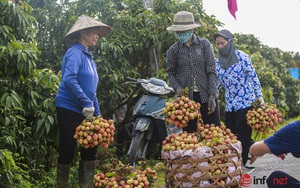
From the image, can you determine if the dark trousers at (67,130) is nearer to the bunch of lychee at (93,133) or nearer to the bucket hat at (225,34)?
the bunch of lychee at (93,133)

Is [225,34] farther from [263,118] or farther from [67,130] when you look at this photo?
[67,130]

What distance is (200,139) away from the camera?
5992 millimetres

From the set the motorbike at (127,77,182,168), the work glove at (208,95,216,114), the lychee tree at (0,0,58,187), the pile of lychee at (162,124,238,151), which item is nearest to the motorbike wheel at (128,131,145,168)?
the motorbike at (127,77,182,168)

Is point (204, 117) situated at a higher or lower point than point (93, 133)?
lower

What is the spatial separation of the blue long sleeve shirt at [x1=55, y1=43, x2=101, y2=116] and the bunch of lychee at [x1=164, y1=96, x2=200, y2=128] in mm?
897

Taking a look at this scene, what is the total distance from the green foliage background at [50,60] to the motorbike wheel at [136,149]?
3.58 ft

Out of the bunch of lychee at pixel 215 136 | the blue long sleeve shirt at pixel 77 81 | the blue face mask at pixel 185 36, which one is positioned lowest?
the bunch of lychee at pixel 215 136

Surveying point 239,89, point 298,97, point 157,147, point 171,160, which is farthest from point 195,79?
point 298,97

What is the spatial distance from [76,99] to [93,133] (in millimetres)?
425

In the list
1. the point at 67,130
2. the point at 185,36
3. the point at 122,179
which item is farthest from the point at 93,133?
the point at 185,36

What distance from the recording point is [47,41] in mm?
8914

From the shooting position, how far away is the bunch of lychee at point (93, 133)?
549cm

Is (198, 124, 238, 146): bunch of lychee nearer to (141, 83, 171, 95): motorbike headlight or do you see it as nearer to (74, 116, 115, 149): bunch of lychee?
(74, 116, 115, 149): bunch of lychee

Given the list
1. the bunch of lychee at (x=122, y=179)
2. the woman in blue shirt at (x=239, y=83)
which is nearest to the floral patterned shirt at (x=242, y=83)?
the woman in blue shirt at (x=239, y=83)
